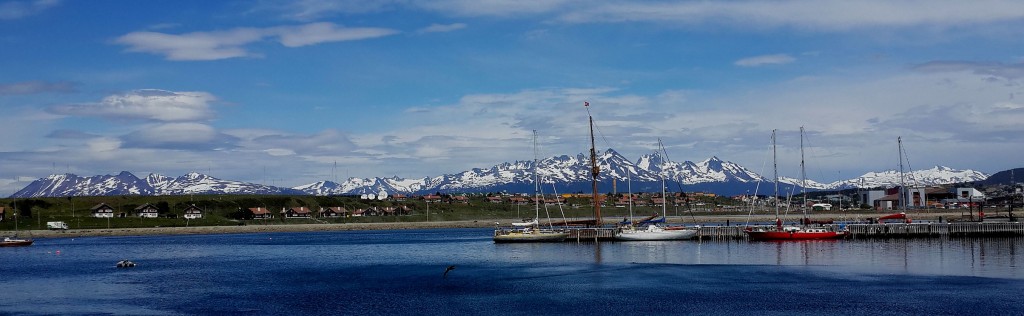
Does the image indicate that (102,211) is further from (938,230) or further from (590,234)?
(938,230)

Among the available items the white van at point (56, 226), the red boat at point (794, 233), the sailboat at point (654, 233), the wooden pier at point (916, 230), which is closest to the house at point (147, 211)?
the white van at point (56, 226)

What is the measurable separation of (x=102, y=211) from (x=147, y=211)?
7858 millimetres

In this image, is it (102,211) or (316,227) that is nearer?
(102,211)

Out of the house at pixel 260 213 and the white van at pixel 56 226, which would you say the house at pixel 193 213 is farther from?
the white van at pixel 56 226

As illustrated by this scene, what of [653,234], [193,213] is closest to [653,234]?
[653,234]

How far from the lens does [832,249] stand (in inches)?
3322

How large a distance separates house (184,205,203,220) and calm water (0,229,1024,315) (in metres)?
79.9

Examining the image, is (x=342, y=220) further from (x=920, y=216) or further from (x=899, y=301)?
(x=899, y=301)

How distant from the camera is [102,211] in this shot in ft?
570

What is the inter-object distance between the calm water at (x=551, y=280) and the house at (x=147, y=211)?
8025 centimetres

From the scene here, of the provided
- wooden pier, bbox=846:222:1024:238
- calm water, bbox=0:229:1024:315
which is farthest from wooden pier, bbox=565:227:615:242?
wooden pier, bbox=846:222:1024:238

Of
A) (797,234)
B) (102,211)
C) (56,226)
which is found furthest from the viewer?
(102,211)

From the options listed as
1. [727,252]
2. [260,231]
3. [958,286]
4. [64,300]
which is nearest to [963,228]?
[727,252]

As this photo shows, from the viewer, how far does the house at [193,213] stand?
17712 centimetres
